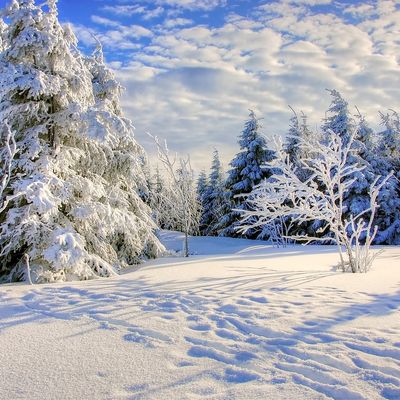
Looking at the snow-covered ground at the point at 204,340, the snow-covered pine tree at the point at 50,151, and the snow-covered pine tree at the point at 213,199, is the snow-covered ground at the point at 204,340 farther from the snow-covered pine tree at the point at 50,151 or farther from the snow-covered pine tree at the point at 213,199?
the snow-covered pine tree at the point at 213,199

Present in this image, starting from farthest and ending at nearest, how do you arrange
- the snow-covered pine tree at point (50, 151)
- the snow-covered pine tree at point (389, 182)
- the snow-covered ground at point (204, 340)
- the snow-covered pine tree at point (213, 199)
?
the snow-covered pine tree at point (213, 199), the snow-covered pine tree at point (389, 182), the snow-covered pine tree at point (50, 151), the snow-covered ground at point (204, 340)

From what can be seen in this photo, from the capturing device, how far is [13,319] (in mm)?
5469

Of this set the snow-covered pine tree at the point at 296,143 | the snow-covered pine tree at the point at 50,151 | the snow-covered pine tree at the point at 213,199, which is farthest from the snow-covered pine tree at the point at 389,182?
the snow-covered pine tree at the point at 50,151

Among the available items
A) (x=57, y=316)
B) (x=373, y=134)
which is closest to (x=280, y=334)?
(x=57, y=316)

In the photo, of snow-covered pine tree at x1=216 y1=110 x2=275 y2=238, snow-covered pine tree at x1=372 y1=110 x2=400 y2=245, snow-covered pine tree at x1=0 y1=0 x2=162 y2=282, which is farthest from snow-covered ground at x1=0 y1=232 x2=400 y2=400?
snow-covered pine tree at x1=216 y1=110 x2=275 y2=238

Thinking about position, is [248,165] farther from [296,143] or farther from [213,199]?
[213,199]

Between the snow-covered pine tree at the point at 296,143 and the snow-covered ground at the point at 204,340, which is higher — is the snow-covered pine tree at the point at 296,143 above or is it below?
above

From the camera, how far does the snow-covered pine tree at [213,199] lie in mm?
38719

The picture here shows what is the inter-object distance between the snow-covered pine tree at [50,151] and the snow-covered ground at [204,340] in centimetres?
171

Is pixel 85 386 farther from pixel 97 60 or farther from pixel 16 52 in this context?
pixel 97 60

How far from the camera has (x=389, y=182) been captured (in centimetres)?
2350

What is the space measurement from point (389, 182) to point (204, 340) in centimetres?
2246

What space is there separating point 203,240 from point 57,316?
2122cm

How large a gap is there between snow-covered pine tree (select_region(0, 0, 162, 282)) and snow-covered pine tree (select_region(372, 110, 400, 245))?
59.7ft
